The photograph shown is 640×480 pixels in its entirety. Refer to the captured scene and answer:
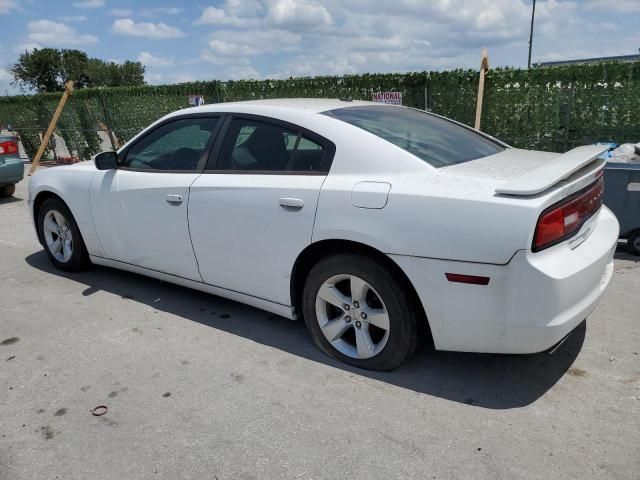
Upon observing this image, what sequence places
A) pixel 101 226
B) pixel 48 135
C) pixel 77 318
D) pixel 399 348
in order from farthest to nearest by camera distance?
pixel 48 135
pixel 101 226
pixel 77 318
pixel 399 348

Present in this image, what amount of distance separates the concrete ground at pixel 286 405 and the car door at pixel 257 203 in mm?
499

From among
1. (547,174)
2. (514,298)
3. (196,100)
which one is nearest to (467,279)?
(514,298)

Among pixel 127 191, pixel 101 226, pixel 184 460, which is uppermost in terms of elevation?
pixel 127 191

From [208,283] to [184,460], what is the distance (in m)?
1.52

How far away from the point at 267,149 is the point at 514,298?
1810 millimetres

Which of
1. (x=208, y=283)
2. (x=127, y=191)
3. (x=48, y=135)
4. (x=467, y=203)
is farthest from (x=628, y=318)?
(x=48, y=135)

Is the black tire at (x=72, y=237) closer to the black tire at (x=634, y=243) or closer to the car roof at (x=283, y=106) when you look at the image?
the car roof at (x=283, y=106)

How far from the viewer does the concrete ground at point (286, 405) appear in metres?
2.33

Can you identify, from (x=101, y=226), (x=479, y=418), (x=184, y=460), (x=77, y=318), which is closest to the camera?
(x=184, y=460)

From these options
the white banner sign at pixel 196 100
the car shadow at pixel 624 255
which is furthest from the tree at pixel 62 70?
→ the car shadow at pixel 624 255

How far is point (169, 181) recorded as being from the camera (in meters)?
3.76

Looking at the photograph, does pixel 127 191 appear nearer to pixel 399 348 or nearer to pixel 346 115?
pixel 346 115

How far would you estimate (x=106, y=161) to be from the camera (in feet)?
13.8

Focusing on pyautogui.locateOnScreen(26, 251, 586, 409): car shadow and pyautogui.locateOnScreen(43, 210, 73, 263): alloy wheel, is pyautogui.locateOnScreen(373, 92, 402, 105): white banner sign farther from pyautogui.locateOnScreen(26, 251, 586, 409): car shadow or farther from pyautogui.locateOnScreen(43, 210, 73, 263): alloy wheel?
pyautogui.locateOnScreen(26, 251, 586, 409): car shadow
